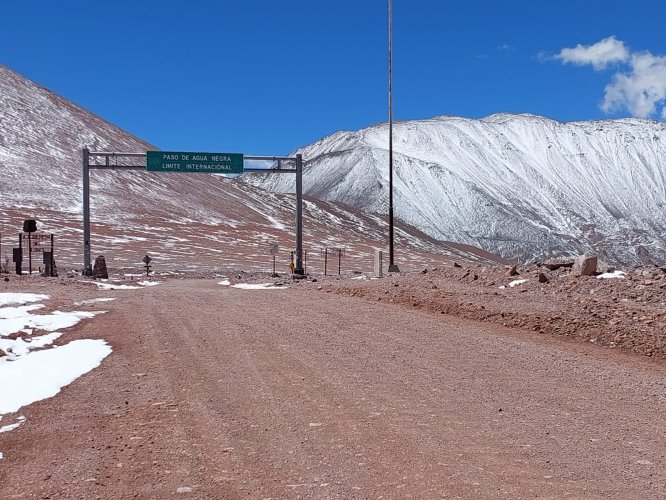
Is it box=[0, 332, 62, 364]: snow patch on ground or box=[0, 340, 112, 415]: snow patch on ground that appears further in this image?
box=[0, 332, 62, 364]: snow patch on ground

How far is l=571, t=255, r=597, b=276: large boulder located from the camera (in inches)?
646

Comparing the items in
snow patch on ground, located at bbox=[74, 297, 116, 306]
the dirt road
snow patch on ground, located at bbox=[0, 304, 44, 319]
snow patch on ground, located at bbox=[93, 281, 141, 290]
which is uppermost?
snow patch on ground, located at bbox=[0, 304, 44, 319]

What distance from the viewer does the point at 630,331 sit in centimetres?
1054

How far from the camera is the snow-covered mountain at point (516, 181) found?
115562 mm

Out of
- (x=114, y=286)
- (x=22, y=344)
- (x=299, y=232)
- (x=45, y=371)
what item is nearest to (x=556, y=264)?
(x=22, y=344)

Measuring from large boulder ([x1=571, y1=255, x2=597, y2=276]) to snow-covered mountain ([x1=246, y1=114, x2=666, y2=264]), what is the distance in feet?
300

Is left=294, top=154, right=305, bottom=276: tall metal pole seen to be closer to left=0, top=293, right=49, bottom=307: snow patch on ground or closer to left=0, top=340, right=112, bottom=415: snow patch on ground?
left=0, top=293, right=49, bottom=307: snow patch on ground

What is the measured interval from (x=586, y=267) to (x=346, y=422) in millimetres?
12181

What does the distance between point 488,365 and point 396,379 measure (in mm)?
1609

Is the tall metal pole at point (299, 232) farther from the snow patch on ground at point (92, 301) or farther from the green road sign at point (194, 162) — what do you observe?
the snow patch on ground at point (92, 301)

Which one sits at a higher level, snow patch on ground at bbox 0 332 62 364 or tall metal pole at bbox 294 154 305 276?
tall metal pole at bbox 294 154 305 276

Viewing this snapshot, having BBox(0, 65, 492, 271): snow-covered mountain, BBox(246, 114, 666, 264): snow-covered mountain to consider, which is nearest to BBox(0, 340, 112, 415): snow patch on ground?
BBox(0, 65, 492, 271): snow-covered mountain

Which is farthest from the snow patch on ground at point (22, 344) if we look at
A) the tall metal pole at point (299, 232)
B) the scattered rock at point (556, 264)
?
the tall metal pole at point (299, 232)

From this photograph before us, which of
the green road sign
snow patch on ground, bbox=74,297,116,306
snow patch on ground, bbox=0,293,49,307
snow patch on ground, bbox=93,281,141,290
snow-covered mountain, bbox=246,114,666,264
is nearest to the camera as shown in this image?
snow patch on ground, bbox=0,293,49,307
